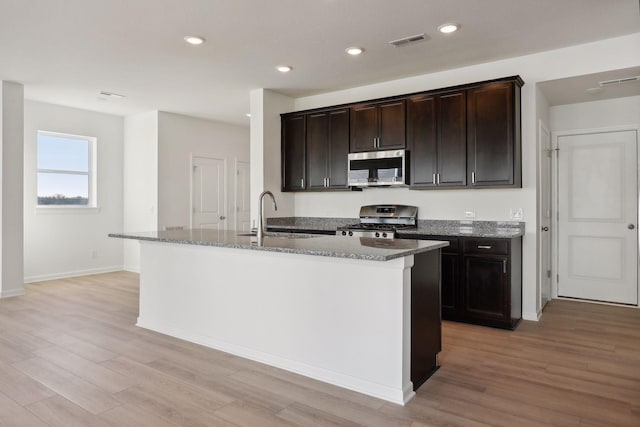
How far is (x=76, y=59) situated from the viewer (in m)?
4.35

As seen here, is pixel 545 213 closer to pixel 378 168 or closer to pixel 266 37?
pixel 378 168

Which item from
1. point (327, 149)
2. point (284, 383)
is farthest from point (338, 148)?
point (284, 383)

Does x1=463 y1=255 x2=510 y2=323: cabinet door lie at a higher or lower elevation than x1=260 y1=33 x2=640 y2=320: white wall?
lower

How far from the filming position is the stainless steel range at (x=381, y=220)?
15.6 feet

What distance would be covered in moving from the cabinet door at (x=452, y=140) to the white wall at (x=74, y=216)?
5.43 metres

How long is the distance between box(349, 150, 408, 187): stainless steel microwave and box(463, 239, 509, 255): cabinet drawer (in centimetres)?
108

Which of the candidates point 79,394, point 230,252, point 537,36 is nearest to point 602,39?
point 537,36

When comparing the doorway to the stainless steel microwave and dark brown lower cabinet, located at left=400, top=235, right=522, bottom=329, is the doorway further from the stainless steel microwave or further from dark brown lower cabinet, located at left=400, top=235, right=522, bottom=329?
the stainless steel microwave

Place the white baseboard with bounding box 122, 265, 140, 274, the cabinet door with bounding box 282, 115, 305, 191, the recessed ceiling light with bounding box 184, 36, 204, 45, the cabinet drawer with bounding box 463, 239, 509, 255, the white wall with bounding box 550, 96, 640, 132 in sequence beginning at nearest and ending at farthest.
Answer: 1. the recessed ceiling light with bounding box 184, 36, 204, 45
2. the cabinet drawer with bounding box 463, 239, 509, 255
3. the white wall with bounding box 550, 96, 640, 132
4. the cabinet door with bounding box 282, 115, 305, 191
5. the white baseboard with bounding box 122, 265, 140, 274

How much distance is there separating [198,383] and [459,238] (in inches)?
105

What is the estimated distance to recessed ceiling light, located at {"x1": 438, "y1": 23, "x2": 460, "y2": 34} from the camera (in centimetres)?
349

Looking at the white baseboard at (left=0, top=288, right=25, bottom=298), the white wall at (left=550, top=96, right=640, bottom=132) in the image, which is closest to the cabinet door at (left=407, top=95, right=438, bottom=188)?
the white wall at (left=550, top=96, right=640, bottom=132)

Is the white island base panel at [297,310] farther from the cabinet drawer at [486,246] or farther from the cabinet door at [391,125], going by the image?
the cabinet door at [391,125]

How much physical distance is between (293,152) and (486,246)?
2.82 m
